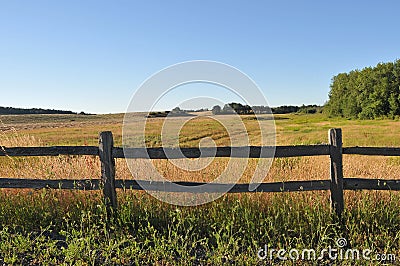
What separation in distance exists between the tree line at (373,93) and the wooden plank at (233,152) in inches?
2891

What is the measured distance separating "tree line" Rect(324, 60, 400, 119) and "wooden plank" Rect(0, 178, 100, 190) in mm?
74868

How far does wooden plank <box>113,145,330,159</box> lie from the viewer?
4.64 m

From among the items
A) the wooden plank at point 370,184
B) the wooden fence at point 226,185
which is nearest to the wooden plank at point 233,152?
the wooden fence at point 226,185

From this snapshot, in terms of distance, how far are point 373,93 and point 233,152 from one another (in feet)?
258

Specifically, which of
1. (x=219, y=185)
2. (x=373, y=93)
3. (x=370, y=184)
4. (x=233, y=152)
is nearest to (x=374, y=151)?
(x=370, y=184)

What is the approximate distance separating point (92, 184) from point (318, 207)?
3.24m

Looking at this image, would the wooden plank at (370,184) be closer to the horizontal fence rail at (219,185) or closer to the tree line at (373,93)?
the horizontal fence rail at (219,185)

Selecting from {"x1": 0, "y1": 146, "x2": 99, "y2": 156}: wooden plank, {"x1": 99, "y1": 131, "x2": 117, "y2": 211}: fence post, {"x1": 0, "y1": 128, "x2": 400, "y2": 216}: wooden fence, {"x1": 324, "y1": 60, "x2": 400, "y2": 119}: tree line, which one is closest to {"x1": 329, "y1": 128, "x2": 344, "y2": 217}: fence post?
{"x1": 0, "y1": 128, "x2": 400, "y2": 216}: wooden fence

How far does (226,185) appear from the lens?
491 centimetres

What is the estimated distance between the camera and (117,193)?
5.41 metres

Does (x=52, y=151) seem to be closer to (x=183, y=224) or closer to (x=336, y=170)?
(x=183, y=224)

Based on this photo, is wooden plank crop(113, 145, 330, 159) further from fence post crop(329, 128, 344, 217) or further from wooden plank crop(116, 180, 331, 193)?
wooden plank crop(116, 180, 331, 193)

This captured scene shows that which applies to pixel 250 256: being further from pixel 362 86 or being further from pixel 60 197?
pixel 362 86

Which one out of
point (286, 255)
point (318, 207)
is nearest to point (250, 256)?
point (286, 255)
